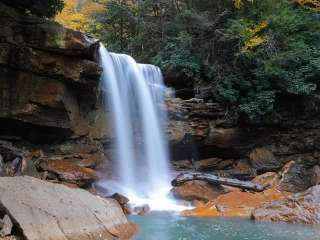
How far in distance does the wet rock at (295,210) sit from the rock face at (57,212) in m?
4.79

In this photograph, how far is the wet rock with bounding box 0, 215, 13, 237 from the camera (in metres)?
6.63

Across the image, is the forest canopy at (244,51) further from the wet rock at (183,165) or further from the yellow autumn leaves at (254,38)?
the wet rock at (183,165)

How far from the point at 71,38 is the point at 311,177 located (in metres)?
11.4

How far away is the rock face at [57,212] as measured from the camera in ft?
23.0

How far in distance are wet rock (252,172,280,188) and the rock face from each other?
28.6 ft

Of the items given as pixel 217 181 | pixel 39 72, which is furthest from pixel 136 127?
pixel 39 72

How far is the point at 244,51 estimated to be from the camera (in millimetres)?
18875

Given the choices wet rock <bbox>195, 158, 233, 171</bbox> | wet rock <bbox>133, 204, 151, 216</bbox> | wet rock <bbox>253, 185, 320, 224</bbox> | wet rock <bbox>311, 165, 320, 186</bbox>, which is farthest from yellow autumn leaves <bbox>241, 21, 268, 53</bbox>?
wet rock <bbox>133, 204, 151, 216</bbox>

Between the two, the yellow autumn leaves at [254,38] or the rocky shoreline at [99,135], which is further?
the yellow autumn leaves at [254,38]

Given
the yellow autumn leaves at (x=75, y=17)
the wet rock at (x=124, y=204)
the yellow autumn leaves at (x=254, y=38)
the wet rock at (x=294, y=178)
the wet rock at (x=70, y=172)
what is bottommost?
the wet rock at (x=294, y=178)

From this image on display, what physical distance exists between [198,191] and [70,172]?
15.4ft

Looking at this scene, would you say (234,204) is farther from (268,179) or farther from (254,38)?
(254,38)

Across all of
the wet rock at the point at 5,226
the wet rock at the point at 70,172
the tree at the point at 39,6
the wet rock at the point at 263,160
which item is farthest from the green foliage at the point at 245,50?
the wet rock at the point at 5,226

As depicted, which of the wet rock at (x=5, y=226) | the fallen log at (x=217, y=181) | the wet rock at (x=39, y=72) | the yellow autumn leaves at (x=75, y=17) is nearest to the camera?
the wet rock at (x=5, y=226)
